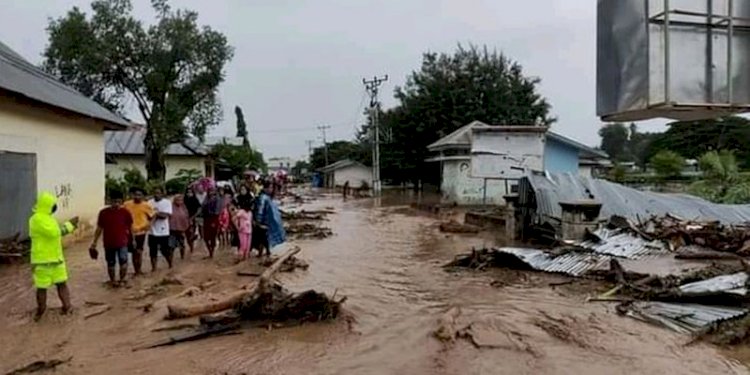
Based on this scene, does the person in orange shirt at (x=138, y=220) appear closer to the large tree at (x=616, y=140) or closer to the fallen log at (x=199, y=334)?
the fallen log at (x=199, y=334)

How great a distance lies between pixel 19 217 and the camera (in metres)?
14.3

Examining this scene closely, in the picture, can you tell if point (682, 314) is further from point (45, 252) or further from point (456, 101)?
point (456, 101)

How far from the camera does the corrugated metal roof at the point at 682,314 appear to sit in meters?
8.30

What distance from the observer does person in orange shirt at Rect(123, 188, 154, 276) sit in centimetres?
1184

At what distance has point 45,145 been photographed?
622 inches

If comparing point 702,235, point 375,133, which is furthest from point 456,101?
point 702,235

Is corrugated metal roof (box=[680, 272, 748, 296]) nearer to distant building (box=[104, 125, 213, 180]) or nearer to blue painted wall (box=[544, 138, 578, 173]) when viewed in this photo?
blue painted wall (box=[544, 138, 578, 173])

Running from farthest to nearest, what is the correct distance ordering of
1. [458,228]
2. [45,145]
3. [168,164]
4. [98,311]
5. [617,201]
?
[168,164]
[458,228]
[617,201]
[45,145]
[98,311]

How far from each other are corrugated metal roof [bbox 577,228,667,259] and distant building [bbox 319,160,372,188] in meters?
54.8

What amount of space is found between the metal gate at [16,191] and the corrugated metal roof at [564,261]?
397 inches

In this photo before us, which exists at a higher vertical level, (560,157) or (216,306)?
(560,157)

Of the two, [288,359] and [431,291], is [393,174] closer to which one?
[431,291]

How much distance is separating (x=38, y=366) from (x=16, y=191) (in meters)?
8.62

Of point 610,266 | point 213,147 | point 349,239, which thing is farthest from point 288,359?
point 213,147
